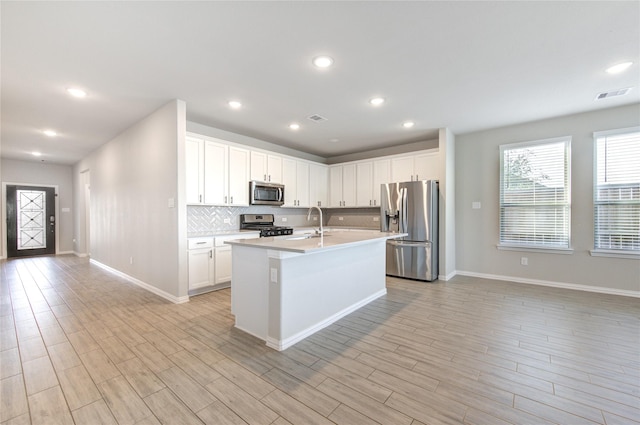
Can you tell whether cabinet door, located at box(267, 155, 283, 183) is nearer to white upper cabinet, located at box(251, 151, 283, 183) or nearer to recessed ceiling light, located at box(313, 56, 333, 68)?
white upper cabinet, located at box(251, 151, 283, 183)

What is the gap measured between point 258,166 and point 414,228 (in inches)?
121

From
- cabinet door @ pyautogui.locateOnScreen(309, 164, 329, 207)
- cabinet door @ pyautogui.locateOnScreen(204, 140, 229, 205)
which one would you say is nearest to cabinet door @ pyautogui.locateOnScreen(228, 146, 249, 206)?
cabinet door @ pyautogui.locateOnScreen(204, 140, 229, 205)

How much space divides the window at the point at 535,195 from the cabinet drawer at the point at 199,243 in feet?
16.0

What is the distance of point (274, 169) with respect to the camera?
212 inches

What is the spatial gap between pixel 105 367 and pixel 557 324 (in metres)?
4.28

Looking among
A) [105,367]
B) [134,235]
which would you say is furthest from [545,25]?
[134,235]

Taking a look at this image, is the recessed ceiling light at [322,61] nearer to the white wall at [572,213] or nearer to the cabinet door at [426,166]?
the cabinet door at [426,166]

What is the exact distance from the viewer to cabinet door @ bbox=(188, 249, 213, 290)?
3.82 metres

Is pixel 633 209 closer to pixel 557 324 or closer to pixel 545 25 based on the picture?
pixel 557 324

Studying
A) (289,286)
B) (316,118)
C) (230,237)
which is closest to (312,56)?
(316,118)

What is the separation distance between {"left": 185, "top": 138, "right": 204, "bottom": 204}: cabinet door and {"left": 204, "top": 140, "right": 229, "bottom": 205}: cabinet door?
10 cm

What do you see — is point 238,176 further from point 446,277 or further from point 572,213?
point 572,213

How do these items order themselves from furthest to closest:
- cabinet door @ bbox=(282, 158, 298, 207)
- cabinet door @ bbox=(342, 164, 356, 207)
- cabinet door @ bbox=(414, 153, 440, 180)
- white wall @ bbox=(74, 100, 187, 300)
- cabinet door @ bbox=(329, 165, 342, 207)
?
cabinet door @ bbox=(329, 165, 342, 207)
cabinet door @ bbox=(342, 164, 356, 207)
cabinet door @ bbox=(282, 158, 298, 207)
cabinet door @ bbox=(414, 153, 440, 180)
white wall @ bbox=(74, 100, 187, 300)

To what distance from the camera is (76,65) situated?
2.69 metres
